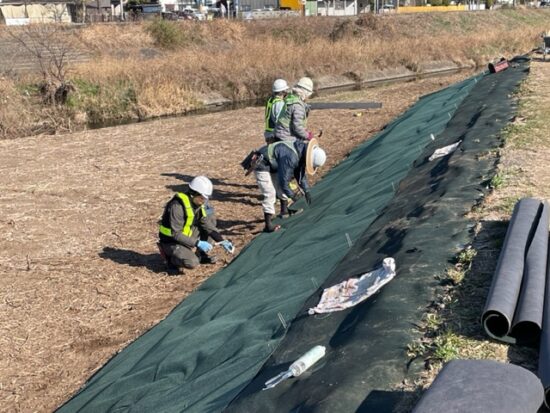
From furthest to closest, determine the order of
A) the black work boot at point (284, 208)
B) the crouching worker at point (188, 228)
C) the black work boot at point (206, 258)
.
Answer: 1. the black work boot at point (284, 208)
2. the black work boot at point (206, 258)
3. the crouching worker at point (188, 228)

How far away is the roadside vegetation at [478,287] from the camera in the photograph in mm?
4316

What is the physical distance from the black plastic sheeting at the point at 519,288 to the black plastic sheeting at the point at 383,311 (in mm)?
563

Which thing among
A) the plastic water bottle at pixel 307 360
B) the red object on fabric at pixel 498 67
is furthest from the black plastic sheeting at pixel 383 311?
the red object on fabric at pixel 498 67

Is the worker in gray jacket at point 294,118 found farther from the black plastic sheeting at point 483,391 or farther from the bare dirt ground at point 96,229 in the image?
the black plastic sheeting at point 483,391

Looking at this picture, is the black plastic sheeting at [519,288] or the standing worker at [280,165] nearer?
the black plastic sheeting at [519,288]

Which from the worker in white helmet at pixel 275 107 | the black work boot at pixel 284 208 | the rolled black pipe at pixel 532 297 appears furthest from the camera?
the worker in white helmet at pixel 275 107

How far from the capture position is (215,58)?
3250 centimetres

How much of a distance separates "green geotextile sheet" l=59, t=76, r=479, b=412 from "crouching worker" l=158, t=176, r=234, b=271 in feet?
1.59

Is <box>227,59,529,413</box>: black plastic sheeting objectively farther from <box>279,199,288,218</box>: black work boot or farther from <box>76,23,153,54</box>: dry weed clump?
<box>76,23,153,54</box>: dry weed clump

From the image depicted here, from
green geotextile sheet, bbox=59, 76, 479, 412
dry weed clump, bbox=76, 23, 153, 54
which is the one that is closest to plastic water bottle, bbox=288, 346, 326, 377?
green geotextile sheet, bbox=59, 76, 479, 412

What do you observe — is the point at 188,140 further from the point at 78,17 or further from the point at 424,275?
the point at 78,17

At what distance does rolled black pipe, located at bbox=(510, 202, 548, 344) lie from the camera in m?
4.37

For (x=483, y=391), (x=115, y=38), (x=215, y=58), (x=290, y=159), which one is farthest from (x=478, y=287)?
(x=115, y=38)

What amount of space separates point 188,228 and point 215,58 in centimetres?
2511
